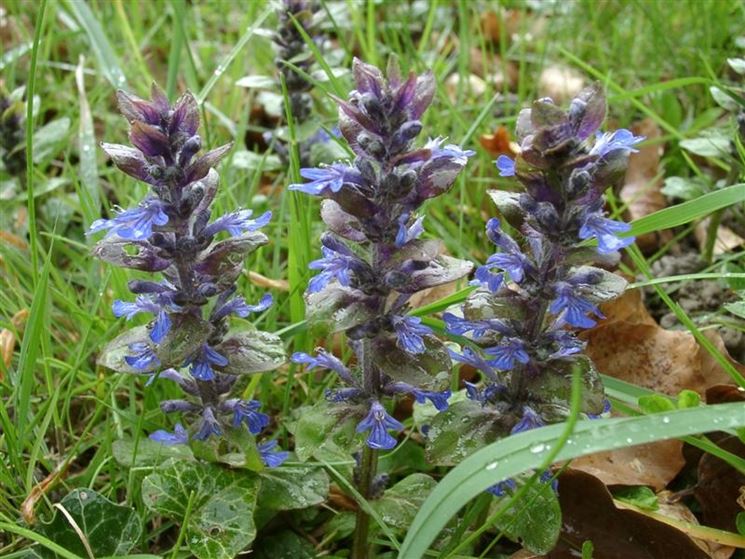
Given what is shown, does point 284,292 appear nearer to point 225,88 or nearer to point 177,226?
point 177,226

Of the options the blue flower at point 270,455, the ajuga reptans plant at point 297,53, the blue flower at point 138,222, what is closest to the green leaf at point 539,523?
the blue flower at point 270,455

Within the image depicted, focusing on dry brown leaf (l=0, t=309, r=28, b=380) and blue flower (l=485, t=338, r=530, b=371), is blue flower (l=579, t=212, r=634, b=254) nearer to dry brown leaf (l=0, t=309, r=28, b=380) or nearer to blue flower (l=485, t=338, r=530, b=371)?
blue flower (l=485, t=338, r=530, b=371)

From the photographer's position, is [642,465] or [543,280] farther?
[642,465]

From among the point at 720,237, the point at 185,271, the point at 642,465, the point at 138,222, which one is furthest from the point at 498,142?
the point at 138,222

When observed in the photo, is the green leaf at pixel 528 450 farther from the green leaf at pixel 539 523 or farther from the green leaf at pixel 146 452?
the green leaf at pixel 146 452

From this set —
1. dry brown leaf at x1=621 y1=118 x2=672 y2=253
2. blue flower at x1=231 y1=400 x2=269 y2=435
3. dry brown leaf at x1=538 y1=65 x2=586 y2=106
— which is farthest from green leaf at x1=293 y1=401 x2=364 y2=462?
dry brown leaf at x1=538 y1=65 x2=586 y2=106

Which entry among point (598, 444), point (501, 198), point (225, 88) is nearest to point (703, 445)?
point (598, 444)

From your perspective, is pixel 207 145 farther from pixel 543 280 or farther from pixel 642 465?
pixel 642 465
